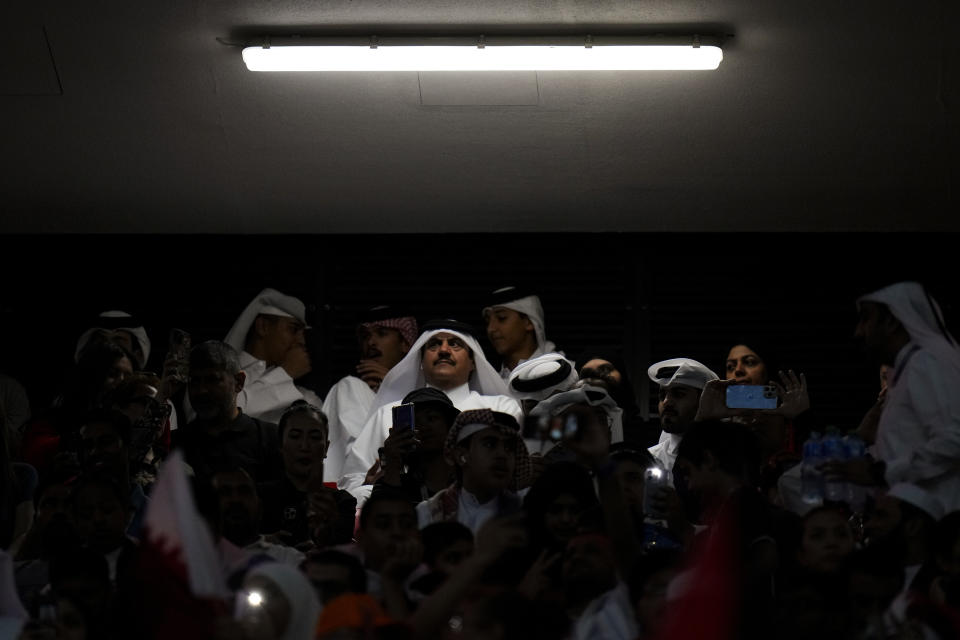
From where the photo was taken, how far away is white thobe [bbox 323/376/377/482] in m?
7.50

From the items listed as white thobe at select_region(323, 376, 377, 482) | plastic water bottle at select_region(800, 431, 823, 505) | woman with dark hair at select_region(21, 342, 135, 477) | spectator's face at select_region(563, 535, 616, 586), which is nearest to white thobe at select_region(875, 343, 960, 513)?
plastic water bottle at select_region(800, 431, 823, 505)

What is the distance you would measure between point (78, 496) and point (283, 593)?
1.74 m

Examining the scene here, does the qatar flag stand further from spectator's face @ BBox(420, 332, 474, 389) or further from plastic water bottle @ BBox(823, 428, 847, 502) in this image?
spectator's face @ BBox(420, 332, 474, 389)

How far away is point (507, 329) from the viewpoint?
795cm

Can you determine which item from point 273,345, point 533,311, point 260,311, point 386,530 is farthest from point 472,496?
point 260,311

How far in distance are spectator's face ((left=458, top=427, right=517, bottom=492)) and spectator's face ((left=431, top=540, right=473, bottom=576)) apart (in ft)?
2.15

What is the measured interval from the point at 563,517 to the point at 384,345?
3008 millimetres

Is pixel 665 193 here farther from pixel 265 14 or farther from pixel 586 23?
pixel 265 14

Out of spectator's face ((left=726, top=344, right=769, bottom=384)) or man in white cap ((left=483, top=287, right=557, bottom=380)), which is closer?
spectator's face ((left=726, top=344, right=769, bottom=384))

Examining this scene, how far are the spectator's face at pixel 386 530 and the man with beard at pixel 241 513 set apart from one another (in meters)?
0.40

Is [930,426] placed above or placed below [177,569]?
above

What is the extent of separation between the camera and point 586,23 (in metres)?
6.82

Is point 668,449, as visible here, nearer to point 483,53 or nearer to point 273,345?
point 483,53

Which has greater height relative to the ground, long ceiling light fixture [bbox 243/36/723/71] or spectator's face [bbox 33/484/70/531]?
long ceiling light fixture [bbox 243/36/723/71]
